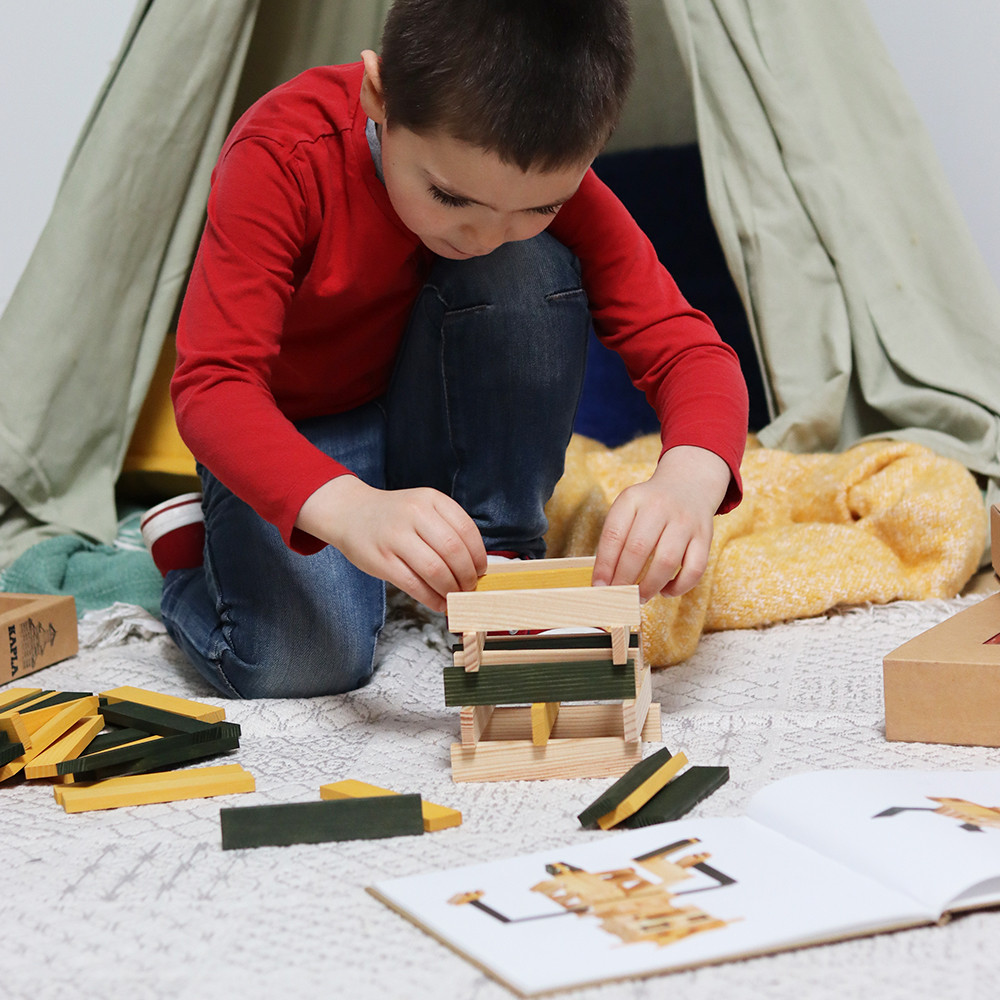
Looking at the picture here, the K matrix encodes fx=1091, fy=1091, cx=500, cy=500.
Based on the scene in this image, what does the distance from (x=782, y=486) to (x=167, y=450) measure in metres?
0.88

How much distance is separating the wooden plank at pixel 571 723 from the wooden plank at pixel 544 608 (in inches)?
3.6

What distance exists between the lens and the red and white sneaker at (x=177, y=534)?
119cm

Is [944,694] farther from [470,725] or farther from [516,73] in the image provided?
[516,73]

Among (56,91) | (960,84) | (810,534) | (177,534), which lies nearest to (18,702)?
(177,534)

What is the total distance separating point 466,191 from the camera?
2.46 ft

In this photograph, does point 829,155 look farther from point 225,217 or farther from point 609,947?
point 609,947

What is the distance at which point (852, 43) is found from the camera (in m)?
1.46

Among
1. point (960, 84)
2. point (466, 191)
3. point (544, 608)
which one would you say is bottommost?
point (544, 608)

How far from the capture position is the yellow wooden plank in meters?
0.65

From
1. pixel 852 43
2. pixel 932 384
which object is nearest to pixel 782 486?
pixel 932 384

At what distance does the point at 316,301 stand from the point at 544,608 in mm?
402

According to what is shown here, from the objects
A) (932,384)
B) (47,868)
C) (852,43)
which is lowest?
(47,868)

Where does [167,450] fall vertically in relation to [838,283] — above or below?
below

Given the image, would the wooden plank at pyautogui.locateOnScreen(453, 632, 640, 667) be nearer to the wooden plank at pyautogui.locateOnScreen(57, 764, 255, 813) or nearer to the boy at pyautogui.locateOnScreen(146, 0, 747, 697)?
the boy at pyautogui.locateOnScreen(146, 0, 747, 697)
